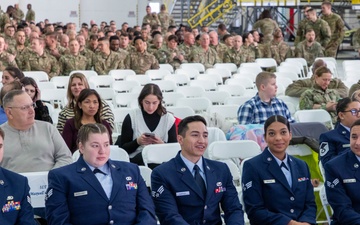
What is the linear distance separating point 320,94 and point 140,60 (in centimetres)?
481

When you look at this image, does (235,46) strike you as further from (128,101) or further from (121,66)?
(128,101)

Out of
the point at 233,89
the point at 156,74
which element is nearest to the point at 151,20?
the point at 156,74

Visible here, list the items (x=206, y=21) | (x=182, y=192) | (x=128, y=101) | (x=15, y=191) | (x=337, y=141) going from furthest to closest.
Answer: (x=206, y=21) → (x=128, y=101) → (x=337, y=141) → (x=182, y=192) → (x=15, y=191)

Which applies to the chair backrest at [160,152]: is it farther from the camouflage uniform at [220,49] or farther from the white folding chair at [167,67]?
the camouflage uniform at [220,49]

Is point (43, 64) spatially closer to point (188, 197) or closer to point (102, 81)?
point (102, 81)

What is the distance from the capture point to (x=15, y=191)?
4.52 m

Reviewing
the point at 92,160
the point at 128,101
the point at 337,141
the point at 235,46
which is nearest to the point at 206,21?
the point at 235,46

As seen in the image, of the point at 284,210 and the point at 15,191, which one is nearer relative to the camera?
the point at 15,191

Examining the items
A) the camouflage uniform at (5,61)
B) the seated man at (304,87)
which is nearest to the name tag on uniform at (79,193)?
the seated man at (304,87)

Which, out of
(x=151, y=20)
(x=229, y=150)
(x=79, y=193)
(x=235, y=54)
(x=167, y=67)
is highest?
(x=151, y=20)

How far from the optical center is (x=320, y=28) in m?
14.9

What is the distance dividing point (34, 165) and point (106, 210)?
1.05 m

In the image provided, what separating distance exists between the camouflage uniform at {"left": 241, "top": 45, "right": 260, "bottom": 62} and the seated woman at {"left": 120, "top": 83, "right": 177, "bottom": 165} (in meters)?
6.93

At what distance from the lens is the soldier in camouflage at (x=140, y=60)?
1247 cm
